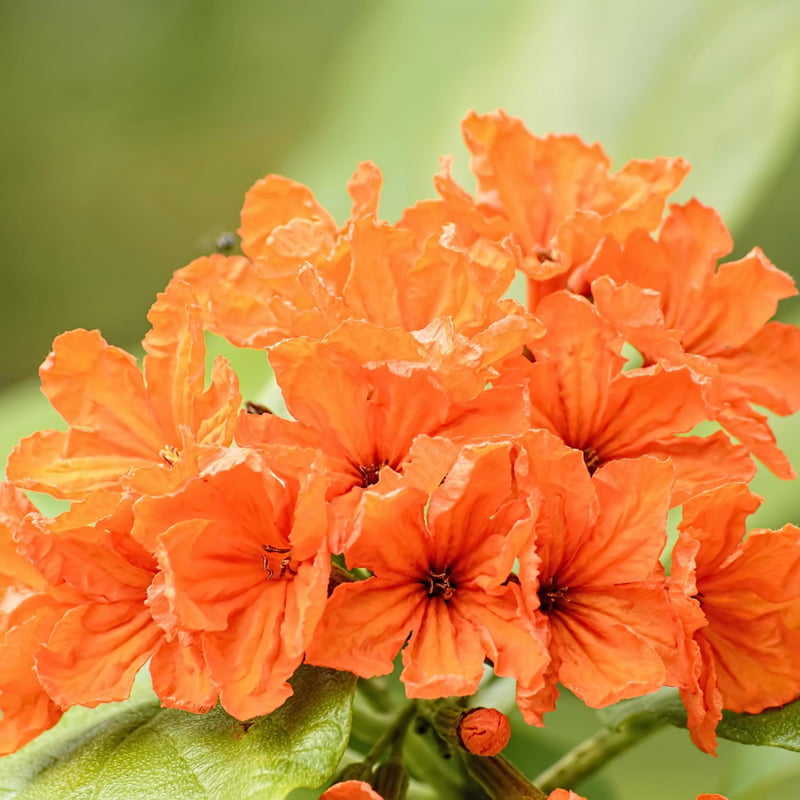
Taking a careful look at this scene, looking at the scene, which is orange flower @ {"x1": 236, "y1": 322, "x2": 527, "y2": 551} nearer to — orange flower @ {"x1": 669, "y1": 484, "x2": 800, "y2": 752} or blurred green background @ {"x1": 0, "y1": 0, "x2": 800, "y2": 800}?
orange flower @ {"x1": 669, "y1": 484, "x2": 800, "y2": 752}

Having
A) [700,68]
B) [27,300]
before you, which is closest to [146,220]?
[27,300]

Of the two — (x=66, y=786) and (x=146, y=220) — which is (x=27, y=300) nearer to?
→ (x=146, y=220)

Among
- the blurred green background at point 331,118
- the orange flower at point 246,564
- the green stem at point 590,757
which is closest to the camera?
the orange flower at point 246,564

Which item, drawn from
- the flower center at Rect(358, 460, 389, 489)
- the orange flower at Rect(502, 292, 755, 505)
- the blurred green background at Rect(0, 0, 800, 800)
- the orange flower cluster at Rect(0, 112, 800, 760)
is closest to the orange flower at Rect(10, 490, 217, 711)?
the orange flower cluster at Rect(0, 112, 800, 760)

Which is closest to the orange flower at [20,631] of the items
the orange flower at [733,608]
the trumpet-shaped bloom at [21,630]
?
the trumpet-shaped bloom at [21,630]

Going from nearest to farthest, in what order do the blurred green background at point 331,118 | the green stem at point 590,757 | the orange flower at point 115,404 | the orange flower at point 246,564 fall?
the orange flower at point 246,564
the orange flower at point 115,404
the green stem at point 590,757
the blurred green background at point 331,118

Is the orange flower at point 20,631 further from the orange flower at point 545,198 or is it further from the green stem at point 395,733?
the orange flower at point 545,198

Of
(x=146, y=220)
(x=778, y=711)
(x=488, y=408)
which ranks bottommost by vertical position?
(x=146, y=220)
